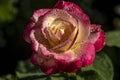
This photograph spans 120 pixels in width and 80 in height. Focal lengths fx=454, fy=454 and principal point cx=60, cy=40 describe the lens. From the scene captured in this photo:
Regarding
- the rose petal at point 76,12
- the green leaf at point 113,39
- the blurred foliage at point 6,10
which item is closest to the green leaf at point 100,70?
the green leaf at point 113,39

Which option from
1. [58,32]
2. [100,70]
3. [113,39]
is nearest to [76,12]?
[58,32]

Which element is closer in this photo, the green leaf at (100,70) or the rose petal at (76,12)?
the rose petal at (76,12)

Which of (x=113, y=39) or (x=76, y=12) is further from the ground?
(x=76, y=12)

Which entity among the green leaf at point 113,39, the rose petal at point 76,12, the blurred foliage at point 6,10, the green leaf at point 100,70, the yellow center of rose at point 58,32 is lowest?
the green leaf at point 100,70

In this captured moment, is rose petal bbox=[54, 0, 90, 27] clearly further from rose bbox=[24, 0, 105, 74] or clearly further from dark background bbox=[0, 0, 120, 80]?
dark background bbox=[0, 0, 120, 80]

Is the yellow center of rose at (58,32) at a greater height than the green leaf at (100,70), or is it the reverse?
the yellow center of rose at (58,32)

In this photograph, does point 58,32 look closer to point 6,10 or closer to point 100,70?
point 100,70

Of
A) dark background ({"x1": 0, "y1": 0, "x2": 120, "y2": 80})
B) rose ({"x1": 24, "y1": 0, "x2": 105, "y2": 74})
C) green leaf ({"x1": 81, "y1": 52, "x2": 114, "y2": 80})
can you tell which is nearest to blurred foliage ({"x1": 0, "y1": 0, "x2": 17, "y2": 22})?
dark background ({"x1": 0, "y1": 0, "x2": 120, "y2": 80})

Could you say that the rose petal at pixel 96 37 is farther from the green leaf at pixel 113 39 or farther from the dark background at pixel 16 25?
the dark background at pixel 16 25
